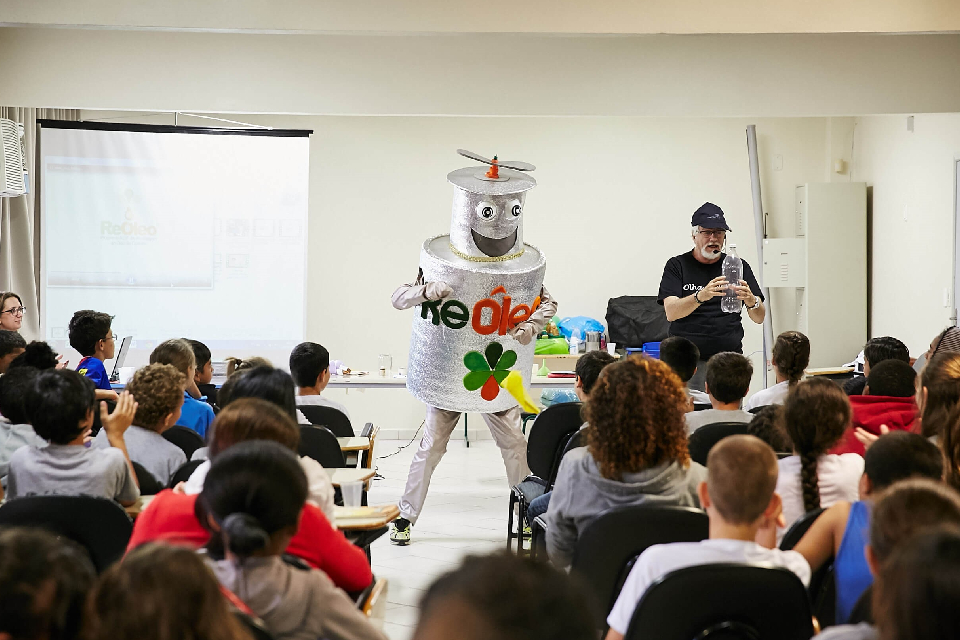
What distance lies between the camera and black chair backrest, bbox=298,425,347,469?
11.5 ft

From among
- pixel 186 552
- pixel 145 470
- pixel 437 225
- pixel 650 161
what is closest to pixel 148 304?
pixel 437 225

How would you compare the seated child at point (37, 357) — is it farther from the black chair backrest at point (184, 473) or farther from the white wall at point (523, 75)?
the white wall at point (523, 75)

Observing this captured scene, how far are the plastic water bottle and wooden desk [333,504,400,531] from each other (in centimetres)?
264

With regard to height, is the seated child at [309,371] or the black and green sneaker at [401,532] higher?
the seated child at [309,371]

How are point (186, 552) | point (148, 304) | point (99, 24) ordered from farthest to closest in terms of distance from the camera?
point (148, 304) → point (99, 24) → point (186, 552)

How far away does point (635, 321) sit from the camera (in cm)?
785

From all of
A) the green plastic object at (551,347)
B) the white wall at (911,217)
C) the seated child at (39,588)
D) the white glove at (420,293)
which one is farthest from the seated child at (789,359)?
the seated child at (39,588)

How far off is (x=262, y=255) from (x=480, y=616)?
19.4ft

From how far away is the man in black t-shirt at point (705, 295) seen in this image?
4.80m

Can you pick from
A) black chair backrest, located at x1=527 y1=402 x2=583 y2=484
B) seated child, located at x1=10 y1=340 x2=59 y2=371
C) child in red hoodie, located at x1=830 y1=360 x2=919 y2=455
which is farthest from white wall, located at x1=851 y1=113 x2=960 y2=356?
seated child, located at x1=10 y1=340 x2=59 y2=371

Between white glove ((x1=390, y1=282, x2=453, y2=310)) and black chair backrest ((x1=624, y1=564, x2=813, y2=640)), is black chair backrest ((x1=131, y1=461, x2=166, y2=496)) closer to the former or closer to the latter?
white glove ((x1=390, y1=282, x2=453, y2=310))

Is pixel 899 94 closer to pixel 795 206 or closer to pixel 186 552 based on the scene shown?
pixel 795 206

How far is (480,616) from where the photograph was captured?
35.3 inches

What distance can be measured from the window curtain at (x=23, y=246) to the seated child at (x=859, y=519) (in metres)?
5.94
